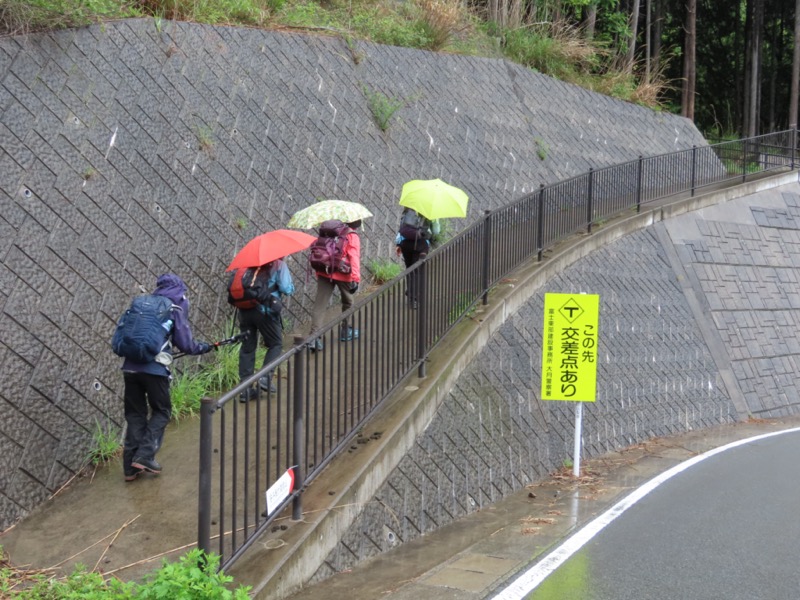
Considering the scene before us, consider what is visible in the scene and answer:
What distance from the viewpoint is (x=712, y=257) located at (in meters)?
16.7

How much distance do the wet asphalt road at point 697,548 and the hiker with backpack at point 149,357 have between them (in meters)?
3.09

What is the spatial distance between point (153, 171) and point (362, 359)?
327 cm

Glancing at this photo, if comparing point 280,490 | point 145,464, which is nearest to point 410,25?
point 145,464

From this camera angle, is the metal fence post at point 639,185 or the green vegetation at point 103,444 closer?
the green vegetation at point 103,444

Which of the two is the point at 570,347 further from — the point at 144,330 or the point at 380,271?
the point at 144,330

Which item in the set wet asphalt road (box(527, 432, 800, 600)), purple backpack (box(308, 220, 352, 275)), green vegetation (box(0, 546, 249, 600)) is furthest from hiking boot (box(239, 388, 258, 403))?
wet asphalt road (box(527, 432, 800, 600))

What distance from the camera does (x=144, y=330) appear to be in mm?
6156

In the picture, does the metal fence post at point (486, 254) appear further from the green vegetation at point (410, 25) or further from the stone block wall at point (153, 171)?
the green vegetation at point (410, 25)

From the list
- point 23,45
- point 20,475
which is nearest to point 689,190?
point 23,45

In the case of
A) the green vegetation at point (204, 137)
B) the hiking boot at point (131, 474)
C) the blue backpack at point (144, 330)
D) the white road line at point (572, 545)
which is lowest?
the white road line at point (572, 545)

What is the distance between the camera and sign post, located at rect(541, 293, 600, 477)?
8.73 meters

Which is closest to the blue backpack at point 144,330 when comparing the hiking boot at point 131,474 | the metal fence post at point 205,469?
the hiking boot at point 131,474

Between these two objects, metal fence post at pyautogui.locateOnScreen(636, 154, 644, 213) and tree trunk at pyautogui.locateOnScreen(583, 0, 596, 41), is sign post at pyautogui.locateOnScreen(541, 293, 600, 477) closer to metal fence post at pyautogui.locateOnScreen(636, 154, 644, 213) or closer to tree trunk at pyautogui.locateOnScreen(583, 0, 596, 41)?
metal fence post at pyautogui.locateOnScreen(636, 154, 644, 213)

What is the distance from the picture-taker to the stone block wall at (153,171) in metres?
6.78
